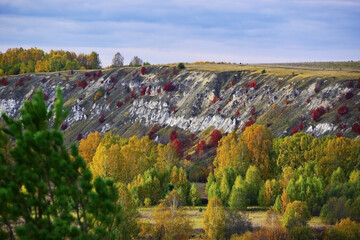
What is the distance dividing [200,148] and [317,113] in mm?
29385

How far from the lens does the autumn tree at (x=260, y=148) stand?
8762cm

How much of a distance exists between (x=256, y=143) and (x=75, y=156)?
75737 mm

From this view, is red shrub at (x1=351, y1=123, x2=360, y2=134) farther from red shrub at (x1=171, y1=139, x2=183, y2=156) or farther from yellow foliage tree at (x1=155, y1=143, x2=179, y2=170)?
red shrub at (x1=171, y1=139, x2=183, y2=156)

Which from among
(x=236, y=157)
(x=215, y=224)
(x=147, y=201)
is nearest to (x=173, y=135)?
(x=236, y=157)

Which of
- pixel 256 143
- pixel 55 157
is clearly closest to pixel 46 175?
pixel 55 157

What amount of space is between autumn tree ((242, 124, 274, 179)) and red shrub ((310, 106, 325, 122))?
2510 centimetres

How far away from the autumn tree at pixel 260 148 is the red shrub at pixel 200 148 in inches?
1024

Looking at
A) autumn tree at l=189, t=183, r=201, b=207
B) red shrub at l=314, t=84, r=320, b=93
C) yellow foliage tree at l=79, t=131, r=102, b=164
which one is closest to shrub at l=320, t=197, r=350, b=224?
autumn tree at l=189, t=183, r=201, b=207

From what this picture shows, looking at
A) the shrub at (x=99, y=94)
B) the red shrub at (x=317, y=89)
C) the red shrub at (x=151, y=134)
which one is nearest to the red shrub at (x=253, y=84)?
the red shrub at (x=317, y=89)

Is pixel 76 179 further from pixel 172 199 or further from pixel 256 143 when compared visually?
pixel 256 143

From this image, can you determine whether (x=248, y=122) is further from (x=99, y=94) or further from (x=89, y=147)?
(x=99, y=94)

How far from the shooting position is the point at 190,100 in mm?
151375

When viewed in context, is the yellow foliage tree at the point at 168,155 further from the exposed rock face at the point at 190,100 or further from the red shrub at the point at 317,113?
the red shrub at the point at 317,113

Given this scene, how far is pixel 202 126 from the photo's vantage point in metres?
138
